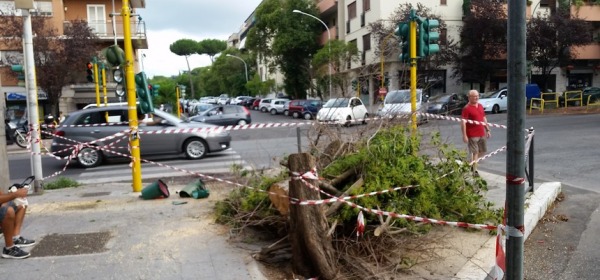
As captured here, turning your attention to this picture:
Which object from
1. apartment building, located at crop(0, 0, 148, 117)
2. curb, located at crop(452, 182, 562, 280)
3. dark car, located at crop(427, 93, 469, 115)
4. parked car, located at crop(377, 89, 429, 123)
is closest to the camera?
curb, located at crop(452, 182, 562, 280)

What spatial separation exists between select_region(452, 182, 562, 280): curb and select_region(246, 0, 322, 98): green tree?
38592mm

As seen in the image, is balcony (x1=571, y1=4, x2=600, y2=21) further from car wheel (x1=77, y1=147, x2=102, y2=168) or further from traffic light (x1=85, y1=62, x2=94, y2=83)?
car wheel (x1=77, y1=147, x2=102, y2=168)

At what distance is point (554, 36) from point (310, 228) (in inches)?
1453

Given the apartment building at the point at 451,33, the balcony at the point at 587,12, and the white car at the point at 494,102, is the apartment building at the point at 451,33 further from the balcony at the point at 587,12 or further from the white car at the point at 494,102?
the white car at the point at 494,102

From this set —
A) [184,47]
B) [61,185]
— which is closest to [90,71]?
[61,185]

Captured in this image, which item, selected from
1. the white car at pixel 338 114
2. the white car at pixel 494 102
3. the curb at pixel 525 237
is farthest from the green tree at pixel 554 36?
the white car at pixel 338 114

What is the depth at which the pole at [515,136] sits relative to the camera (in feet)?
9.14

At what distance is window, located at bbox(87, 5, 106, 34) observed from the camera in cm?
3766

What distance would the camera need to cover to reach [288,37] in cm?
4662

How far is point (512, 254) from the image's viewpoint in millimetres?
3051

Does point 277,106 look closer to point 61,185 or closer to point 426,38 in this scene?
point 61,185

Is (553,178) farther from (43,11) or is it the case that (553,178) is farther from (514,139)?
(43,11)

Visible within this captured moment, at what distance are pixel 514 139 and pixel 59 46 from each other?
32.2 meters

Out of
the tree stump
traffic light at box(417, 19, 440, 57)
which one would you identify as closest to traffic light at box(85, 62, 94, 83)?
traffic light at box(417, 19, 440, 57)
